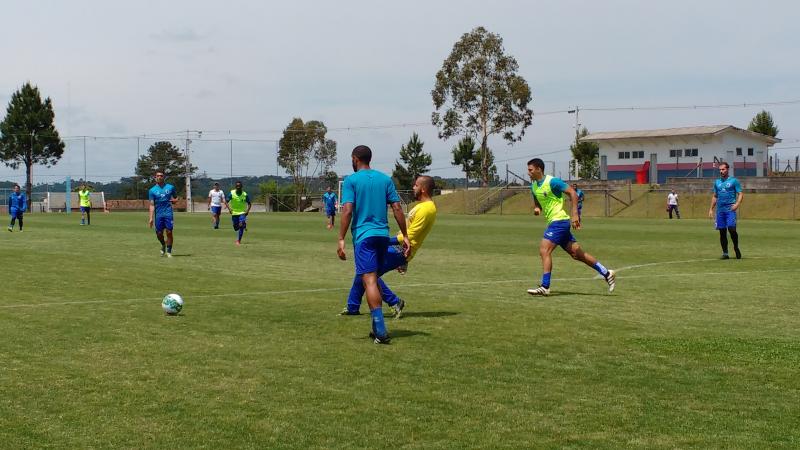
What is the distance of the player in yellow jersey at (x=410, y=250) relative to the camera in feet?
36.9

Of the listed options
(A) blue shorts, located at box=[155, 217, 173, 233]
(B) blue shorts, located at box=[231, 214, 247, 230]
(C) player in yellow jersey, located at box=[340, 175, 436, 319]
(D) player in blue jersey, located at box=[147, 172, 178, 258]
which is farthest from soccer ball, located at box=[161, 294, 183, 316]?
(B) blue shorts, located at box=[231, 214, 247, 230]

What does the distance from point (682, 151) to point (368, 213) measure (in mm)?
89718

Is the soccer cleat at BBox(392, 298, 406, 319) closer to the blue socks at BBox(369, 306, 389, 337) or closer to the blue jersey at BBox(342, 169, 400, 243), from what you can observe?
the blue jersey at BBox(342, 169, 400, 243)

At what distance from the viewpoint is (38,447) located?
5.84 meters

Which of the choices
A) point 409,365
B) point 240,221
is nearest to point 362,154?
point 409,365

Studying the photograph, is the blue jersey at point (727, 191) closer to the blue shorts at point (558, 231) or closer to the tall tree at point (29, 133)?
the blue shorts at point (558, 231)

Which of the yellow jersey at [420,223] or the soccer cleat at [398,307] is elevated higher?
the yellow jersey at [420,223]

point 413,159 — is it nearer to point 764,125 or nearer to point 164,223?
point 764,125

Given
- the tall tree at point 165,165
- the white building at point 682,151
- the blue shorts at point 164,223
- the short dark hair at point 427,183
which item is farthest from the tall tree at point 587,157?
the short dark hair at point 427,183

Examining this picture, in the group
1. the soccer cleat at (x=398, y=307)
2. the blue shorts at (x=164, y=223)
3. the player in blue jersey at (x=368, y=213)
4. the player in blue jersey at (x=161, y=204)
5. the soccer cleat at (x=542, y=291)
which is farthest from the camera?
the blue shorts at (x=164, y=223)

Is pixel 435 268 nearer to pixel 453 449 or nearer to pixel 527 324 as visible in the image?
pixel 527 324

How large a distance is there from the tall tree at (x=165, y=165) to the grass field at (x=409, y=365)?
79.7m

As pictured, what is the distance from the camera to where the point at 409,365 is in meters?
8.42

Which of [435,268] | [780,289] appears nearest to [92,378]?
[780,289]
